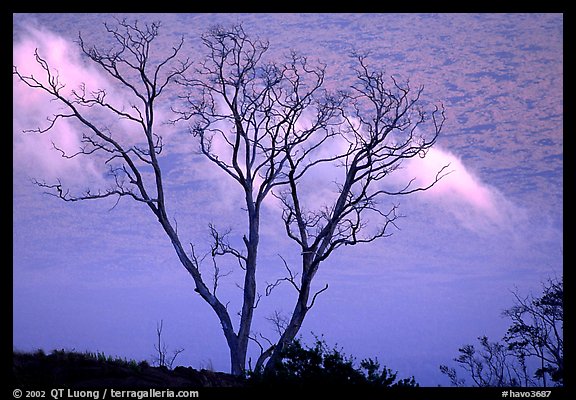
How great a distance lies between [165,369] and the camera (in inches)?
649

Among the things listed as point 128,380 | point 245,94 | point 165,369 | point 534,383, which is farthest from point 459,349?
point 128,380

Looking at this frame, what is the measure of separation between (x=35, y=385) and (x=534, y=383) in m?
19.9

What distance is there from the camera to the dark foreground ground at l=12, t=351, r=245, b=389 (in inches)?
567

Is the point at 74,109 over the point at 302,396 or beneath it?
over

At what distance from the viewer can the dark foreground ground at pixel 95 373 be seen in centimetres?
1441

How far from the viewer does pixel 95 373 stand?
14.9 meters

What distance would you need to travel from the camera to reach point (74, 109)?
20.9 m

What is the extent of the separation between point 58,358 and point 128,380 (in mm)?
1974
